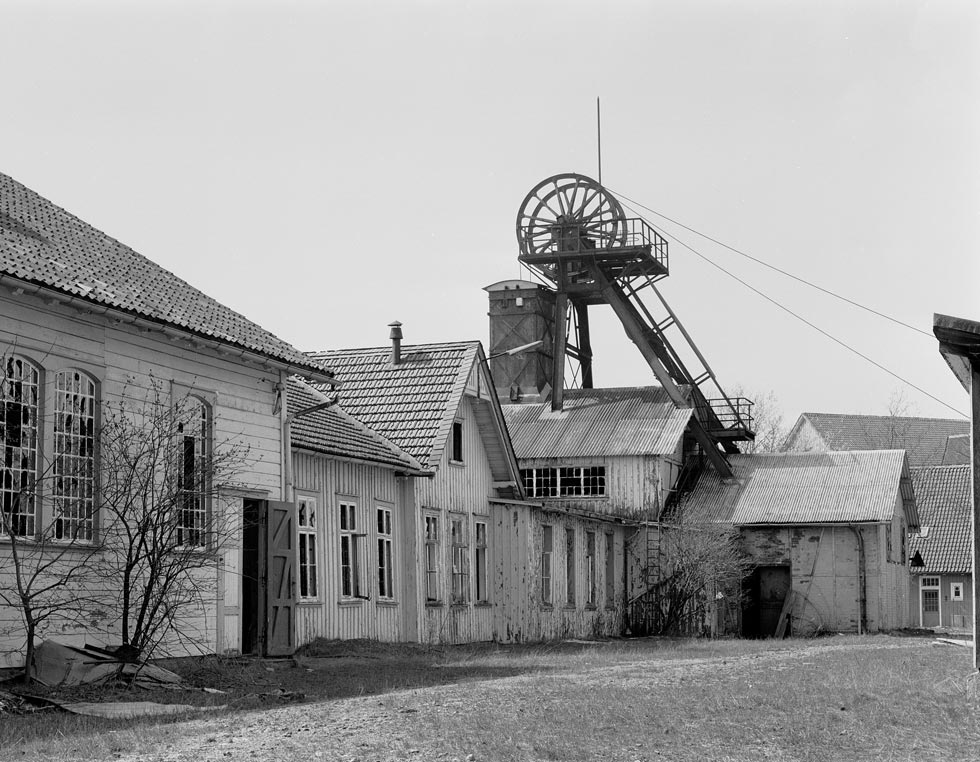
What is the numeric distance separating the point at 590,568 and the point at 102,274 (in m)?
19.0

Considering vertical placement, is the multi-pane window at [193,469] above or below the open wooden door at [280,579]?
above

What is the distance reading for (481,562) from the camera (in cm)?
2866

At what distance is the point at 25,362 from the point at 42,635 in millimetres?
2969

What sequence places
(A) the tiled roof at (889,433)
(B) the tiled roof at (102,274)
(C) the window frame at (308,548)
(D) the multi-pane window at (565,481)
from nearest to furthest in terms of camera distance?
(B) the tiled roof at (102,274)
(C) the window frame at (308,548)
(D) the multi-pane window at (565,481)
(A) the tiled roof at (889,433)

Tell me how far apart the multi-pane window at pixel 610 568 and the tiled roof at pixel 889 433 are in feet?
130

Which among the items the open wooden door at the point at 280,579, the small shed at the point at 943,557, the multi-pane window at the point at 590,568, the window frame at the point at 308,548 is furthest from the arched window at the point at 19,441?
the small shed at the point at 943,557

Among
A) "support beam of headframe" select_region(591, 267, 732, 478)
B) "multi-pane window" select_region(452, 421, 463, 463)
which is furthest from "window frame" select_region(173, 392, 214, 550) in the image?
"support beam of headframe" select_region(591, 267, 732, 478)

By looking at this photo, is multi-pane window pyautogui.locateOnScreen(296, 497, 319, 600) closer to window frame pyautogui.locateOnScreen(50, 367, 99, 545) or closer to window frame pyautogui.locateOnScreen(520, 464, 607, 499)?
window frame pyautogui.locateOnScreen(50, 367, 99, 545)

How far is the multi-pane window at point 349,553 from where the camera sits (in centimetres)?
2320

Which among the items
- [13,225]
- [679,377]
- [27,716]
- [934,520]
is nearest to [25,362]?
[13,225]

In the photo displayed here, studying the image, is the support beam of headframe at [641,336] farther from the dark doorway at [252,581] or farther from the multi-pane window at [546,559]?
the dark doorway at [252,581]

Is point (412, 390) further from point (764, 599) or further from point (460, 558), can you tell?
point (764, 599)

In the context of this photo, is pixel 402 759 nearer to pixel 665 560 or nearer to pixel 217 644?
pixel 217 644

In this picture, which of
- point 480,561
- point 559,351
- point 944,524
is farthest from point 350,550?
point 944,524
